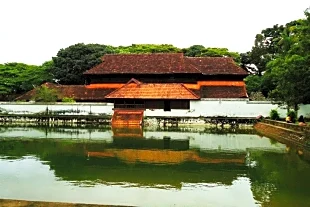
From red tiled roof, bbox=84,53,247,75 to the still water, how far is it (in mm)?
20468

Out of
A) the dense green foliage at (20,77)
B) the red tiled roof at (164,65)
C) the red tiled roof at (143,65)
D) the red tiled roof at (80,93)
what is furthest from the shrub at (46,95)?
the dense green foliage at (20,77)

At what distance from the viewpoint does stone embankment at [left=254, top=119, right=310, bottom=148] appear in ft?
61.2

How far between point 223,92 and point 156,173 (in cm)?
2819

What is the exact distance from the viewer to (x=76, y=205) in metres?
5.68

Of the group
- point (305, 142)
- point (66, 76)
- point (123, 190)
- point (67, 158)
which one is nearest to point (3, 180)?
point (123, 190)

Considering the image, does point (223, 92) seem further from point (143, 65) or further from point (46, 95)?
point (46, 95)

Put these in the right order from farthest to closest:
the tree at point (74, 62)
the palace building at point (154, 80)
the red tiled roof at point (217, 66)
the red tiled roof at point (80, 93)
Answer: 1. the tree at point (74, 62)
2. the red tiled roof at point (217, 66)
3. the red tiled roof at point (80, 93)
4. the palace building at point (154, 80)

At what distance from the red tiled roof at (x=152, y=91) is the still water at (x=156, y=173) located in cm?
1529

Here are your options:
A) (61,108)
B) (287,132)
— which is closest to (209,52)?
(61,108)

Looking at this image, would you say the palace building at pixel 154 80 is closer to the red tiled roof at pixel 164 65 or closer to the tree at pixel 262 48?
Result: the red tiled roof at pixel 164 65

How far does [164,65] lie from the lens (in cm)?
4106

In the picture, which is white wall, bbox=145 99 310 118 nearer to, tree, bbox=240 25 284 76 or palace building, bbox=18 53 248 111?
palace building, bbox=18 53 248 111

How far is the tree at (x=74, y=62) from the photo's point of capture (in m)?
49.3

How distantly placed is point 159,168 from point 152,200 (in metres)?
4.22
